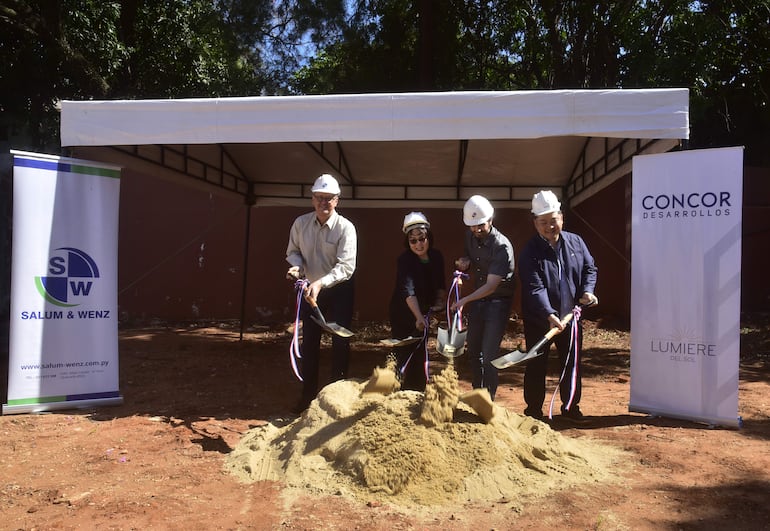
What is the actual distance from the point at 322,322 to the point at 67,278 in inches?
Result: 76.1

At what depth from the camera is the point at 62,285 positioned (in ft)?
15.5

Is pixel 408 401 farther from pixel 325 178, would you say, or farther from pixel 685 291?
pixel 685 291

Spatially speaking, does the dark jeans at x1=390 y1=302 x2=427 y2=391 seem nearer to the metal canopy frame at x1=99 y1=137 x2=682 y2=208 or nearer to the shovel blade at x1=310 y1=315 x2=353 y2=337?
the shovel blade at x1=310 y1=315 x2=353 y2=337

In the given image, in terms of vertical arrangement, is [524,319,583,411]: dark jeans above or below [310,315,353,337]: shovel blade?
below

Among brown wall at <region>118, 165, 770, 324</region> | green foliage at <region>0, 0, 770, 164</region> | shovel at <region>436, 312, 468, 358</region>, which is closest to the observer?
shovel at <region>436, 312, 468, 358</region>

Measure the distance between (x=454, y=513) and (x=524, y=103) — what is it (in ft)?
8.95

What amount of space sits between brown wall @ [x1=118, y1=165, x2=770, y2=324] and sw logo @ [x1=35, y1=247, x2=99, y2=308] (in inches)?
212

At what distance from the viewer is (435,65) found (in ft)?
34.2

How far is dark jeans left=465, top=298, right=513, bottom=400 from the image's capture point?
435 cm

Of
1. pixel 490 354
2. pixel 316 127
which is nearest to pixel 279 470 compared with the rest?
pixel 490 354

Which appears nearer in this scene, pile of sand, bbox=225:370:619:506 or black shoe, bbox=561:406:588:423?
pile of sand, bbox=225:370:619:506

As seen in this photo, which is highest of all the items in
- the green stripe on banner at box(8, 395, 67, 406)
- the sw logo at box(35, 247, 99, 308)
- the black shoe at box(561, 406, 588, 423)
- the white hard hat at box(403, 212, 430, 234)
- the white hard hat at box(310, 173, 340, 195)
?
the white hard hat at box(310, 173, 340, 195)

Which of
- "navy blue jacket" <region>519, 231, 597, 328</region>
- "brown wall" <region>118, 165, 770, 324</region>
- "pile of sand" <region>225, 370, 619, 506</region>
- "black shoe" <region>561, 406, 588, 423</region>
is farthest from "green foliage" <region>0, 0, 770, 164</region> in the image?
"pile of sand" <region>225, 370, 619, 506</region>

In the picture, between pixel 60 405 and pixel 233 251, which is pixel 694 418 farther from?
pixel 233 251
